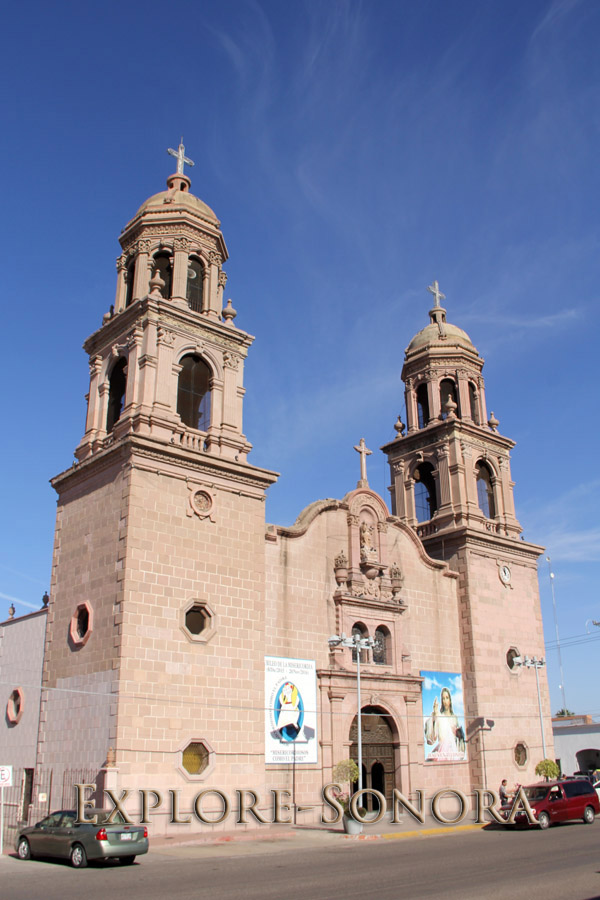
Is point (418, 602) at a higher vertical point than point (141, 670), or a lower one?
higher

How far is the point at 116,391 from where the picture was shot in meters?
30.9

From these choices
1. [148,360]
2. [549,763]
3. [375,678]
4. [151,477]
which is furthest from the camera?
[549,763]

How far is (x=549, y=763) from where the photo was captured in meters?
34.4

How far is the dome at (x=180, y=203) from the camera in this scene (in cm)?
3266

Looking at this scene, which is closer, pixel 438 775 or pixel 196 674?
pixel 196 674

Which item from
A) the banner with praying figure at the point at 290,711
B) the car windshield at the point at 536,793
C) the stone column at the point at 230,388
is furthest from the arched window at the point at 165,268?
the car windshield at the point at 536,793

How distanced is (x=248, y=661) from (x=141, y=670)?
4.31 m

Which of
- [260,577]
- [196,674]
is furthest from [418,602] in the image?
[196,674]

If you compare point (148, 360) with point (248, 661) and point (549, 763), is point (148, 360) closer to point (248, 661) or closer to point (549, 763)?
point (248, 661)

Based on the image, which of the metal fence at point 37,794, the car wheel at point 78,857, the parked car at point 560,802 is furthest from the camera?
the parked car at point 560,802

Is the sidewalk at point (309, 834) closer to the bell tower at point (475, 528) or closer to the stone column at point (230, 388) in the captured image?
the bell tower at point (475, 528)

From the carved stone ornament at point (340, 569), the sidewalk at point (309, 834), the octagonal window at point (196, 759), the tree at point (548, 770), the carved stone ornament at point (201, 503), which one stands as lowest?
the sidewalk at point (309, 834)

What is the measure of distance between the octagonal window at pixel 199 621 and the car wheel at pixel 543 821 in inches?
477

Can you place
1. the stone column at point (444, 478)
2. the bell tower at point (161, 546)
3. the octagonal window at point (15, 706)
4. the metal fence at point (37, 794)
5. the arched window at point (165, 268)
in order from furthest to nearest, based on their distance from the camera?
the stone column at point (444, 478) < the arched window at point (165, 268) < the octagonal window at point (15, 706) < the bell tower at point (161, 546) < the metal fence at point (37, 794)
